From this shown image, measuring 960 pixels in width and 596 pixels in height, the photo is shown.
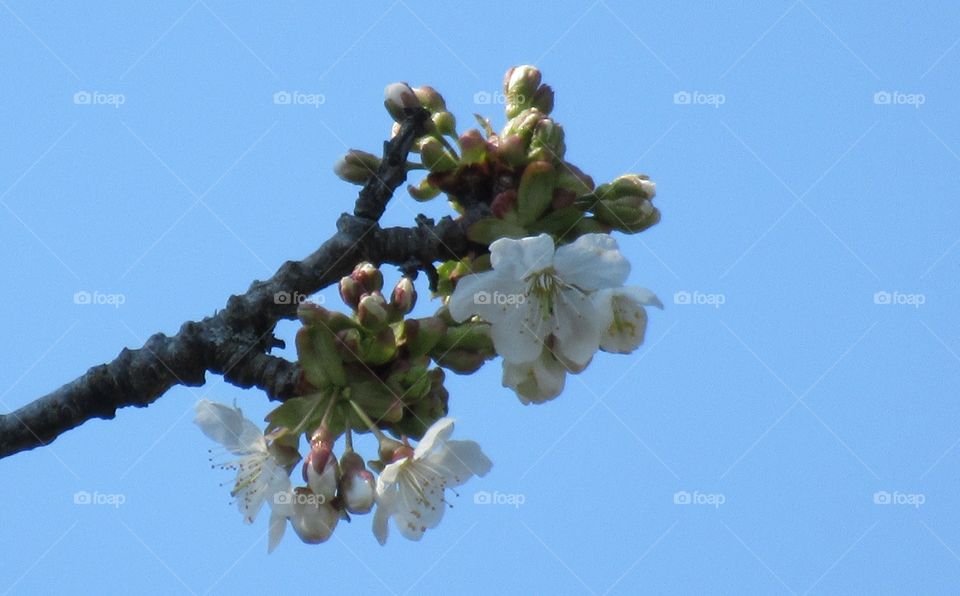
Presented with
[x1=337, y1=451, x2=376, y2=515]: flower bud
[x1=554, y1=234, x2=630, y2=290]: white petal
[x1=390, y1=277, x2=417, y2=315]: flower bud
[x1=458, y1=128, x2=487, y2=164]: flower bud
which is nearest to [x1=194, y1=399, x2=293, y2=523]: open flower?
[x1=337, y1=451, x2=376, y2=515]: flower bud

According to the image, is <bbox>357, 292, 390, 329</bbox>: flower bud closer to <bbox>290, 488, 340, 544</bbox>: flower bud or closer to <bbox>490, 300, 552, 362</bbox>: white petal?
<bbox>490, 300, 552, 362</bbox>: white petal

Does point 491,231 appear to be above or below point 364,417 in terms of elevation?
above

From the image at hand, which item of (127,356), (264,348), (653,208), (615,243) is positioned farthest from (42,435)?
(653,208)

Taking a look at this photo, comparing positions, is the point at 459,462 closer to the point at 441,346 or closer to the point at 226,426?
the point at 441,346

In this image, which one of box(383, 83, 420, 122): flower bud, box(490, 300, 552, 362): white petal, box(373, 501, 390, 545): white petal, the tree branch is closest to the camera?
the tree branch

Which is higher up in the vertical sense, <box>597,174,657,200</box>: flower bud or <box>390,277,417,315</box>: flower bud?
<box>597,174,657,200</box>: flower bud

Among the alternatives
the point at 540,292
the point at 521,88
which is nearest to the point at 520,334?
the point at 540,292
